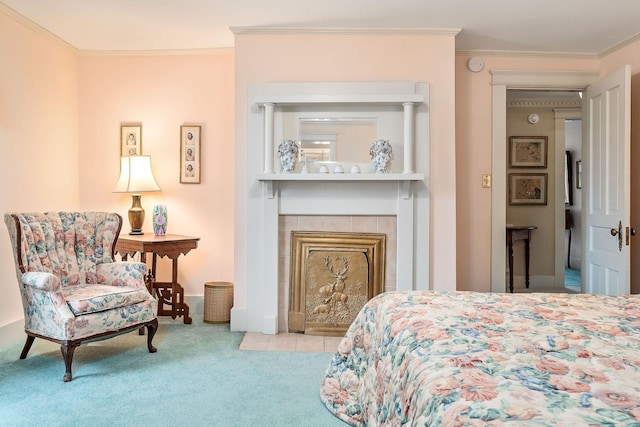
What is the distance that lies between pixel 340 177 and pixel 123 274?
65.3 inches

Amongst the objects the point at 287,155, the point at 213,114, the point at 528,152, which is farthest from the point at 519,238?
the point at 213,114

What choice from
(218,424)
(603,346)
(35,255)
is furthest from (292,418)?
(35,255)

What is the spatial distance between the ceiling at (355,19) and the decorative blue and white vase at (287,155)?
902mm

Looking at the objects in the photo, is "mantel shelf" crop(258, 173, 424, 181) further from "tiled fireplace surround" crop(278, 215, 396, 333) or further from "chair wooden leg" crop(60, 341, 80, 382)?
"chair wooden leg" crop(60, 341, 80, 382)

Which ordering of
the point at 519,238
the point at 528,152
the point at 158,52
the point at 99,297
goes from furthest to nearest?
the point at 528,152 → the point at 519,238 → the point at 158,52 → the point at 99,297

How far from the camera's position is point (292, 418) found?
2.37 metres

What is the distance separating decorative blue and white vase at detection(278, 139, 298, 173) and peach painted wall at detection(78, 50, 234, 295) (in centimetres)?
97

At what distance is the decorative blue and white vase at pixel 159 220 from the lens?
4301 millimetres

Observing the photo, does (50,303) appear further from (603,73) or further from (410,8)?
(603,73)

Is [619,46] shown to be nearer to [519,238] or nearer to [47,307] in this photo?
[519,238]

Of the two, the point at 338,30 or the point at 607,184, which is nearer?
the point at 338,30

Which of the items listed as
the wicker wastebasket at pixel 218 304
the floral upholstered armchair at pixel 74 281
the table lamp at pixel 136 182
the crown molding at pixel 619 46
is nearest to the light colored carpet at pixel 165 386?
the floral upholstered armchair at pixel 74 281

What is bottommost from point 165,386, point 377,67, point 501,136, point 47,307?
point 165,386

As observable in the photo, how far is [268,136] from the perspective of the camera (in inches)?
149
